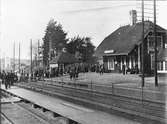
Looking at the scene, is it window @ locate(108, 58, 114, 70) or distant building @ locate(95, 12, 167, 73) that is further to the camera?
window @ locate(108, 58, 114, 70)

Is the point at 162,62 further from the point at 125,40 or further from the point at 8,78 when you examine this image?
the point at 8,78

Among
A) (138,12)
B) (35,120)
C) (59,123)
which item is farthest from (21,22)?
(138,12)

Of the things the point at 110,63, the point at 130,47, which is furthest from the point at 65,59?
the point at 130,47

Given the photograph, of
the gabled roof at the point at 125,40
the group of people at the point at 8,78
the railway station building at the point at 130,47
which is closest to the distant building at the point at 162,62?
the railway station building at the point at 130,47

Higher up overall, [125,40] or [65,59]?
[125,40]

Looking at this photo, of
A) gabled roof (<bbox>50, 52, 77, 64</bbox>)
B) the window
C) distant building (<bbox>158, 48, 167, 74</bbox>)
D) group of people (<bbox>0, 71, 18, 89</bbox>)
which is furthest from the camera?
gabled roof (<bbox>50, 52, 77, 64</bbox>)

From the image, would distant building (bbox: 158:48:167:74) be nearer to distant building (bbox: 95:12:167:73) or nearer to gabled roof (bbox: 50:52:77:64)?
distant building (bbox: 95:12:167:73)

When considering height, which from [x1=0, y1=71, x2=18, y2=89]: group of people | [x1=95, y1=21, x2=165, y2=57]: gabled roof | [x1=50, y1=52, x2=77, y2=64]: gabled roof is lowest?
[x1=0, y1=71, x2=18, y2=89]: group of people

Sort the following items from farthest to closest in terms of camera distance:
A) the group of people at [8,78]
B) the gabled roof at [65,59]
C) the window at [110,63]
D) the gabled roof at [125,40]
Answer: the gabled roof at [65,59] < the window at [110,63] < the gabled roof at [125,40] < the group of people at [8,78]

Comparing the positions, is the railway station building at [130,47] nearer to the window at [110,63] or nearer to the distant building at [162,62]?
the window at [110,63]

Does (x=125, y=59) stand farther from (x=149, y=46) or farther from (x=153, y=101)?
(x=153, y=101)

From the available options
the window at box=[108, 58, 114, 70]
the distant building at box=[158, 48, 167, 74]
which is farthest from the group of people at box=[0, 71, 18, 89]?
the distant building at box=[158, 48, 167, 74]

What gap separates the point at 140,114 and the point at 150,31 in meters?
18.9

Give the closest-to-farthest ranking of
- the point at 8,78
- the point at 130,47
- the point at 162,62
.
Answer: the point at 8,78 < the point at 162,62 < the point at 130,47
